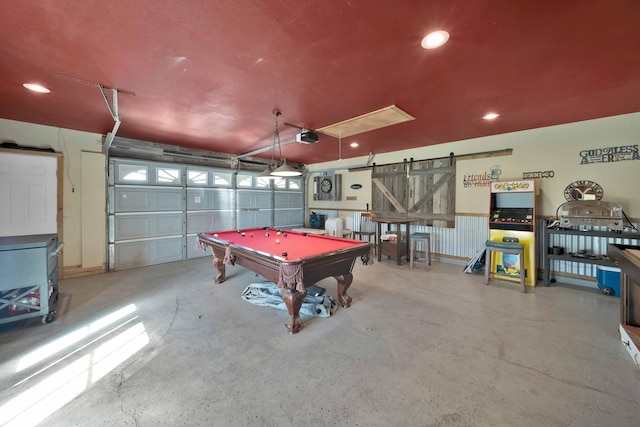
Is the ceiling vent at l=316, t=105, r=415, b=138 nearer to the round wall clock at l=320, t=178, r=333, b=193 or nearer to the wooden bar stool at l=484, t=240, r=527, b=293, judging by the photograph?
the wooden bar stool at l=484, t=240, r=527, b=293

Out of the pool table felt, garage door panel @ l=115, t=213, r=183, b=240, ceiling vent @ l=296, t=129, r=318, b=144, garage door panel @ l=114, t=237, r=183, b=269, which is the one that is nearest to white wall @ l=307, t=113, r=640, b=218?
ceiling vent @ l=296, t=129, r=318, b=144

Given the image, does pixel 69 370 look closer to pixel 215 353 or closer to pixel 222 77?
pixel 215 353

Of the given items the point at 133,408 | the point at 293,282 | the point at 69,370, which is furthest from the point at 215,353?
the point at 69,370

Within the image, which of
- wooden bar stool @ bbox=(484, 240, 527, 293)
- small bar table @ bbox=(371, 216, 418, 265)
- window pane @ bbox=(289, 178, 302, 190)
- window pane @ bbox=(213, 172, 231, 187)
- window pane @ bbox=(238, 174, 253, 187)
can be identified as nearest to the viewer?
wooden bar stool @ bbox=(484, 240, 527, 293)

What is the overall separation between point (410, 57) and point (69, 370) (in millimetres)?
3866

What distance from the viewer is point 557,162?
4.15 meters

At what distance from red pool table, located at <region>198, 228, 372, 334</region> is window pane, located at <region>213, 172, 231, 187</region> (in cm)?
266

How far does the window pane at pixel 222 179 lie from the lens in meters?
6.32

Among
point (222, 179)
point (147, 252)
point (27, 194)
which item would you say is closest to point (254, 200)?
point (222, 179)

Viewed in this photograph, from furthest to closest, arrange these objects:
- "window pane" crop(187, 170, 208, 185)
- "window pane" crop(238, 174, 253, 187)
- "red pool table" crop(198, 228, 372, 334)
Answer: "window pane" crop(238, 174, 253, 187), "window pane" crop(187, 170, 208, 185), "red pool table" crop(198, 228, 372, 334)

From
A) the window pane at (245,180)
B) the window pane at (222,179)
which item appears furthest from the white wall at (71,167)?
the window pane at (245,180)

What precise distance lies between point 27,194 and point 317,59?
17.2 feet

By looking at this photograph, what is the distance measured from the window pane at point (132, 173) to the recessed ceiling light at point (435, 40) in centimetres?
563

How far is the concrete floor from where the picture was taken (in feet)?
5.26
